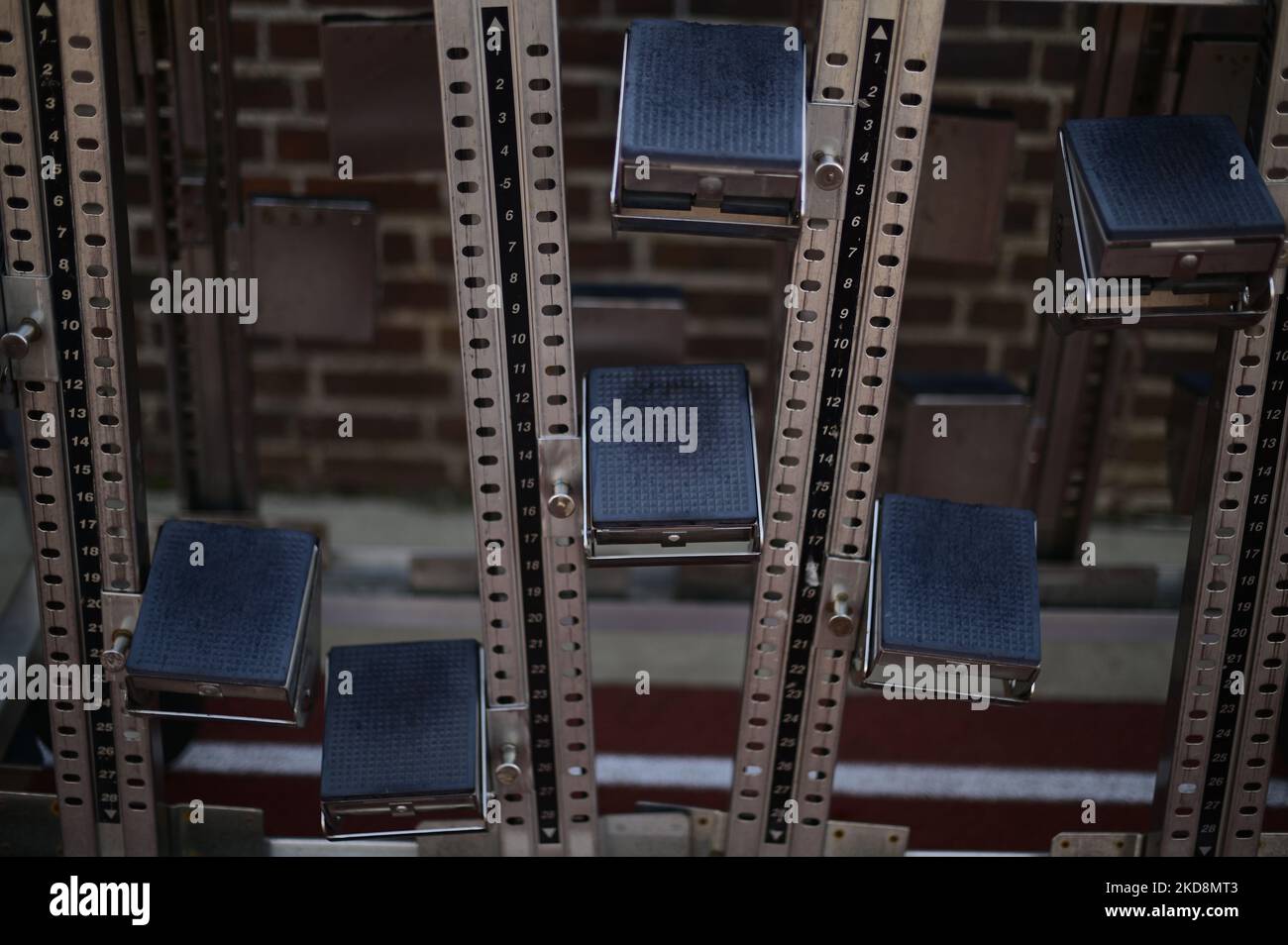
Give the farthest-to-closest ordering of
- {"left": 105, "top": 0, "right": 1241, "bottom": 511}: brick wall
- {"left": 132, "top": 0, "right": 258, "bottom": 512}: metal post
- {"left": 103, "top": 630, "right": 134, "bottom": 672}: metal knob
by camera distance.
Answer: {"left": 105, "top": 0, "right": 1241, "bottom": 511}: brick wall < {"left": 132, "top": 0, "right": 258, "bottom": 512}: metal post < {"left": 103, "top": 630, "right": 134, "bottom": 672}: metal knob

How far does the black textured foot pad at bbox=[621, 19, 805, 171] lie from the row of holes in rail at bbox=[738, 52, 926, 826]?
70 millimetres

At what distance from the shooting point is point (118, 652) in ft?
5.25

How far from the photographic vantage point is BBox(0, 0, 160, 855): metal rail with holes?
1409 millimetres

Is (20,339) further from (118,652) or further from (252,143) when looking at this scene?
(252,143)

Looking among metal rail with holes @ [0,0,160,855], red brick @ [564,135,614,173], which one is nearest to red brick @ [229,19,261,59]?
red brick @ [564,135,614,173]

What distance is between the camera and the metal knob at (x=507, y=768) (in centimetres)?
170

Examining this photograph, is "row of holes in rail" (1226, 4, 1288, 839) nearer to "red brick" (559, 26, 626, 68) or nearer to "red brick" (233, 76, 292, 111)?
"red brick" (559, 26, 626, 68)

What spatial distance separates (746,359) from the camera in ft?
10.3

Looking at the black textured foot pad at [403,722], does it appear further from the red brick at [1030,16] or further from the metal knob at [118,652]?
the red brick at [1030,16]

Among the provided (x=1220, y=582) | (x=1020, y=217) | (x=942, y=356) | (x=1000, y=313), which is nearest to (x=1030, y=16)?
(x=1020, y=217)

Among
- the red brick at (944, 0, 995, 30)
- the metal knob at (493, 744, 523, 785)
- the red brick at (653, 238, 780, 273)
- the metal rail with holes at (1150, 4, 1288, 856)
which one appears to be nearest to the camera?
the metal rail with holes at (1150, 4, 1288, 856)

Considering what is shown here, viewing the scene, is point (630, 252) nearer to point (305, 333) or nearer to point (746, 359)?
point (746, 359)

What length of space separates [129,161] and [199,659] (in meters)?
1.76

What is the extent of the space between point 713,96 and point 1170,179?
50 centimetres
